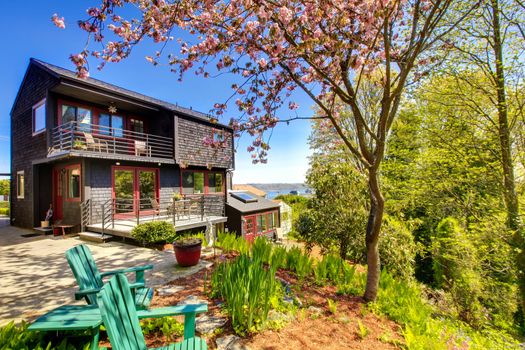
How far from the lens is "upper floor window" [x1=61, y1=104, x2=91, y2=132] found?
10734mm

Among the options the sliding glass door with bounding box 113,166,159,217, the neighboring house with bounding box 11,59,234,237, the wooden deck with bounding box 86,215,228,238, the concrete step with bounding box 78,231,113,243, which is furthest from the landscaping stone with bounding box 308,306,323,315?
the sliding glass door with bounding box 113,166,159,217

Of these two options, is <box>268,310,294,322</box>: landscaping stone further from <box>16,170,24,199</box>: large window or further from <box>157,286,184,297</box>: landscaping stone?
<box>16,170,24,199</box>: large window

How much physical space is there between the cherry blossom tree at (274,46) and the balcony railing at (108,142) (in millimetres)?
7086

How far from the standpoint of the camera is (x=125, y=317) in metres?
2.20

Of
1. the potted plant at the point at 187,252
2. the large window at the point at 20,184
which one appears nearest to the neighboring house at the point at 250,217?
the potted plant at the point at 187,252

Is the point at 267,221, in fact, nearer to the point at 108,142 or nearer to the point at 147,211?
the point at 147,211

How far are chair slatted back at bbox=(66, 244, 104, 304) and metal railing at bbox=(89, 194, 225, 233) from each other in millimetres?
6088

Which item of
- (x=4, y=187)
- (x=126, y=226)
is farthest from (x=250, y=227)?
(x=4, y=187)

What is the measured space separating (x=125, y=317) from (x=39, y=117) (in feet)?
44.6

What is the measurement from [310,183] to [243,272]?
16.8 feet

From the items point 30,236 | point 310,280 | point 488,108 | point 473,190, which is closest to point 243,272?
point 310,280

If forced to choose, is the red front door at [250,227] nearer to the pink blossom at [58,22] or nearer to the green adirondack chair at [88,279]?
the green adirondack chair at [88,279]

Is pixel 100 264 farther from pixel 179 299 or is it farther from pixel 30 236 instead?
pixel 30 236

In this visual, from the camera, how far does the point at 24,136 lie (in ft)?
40.5
